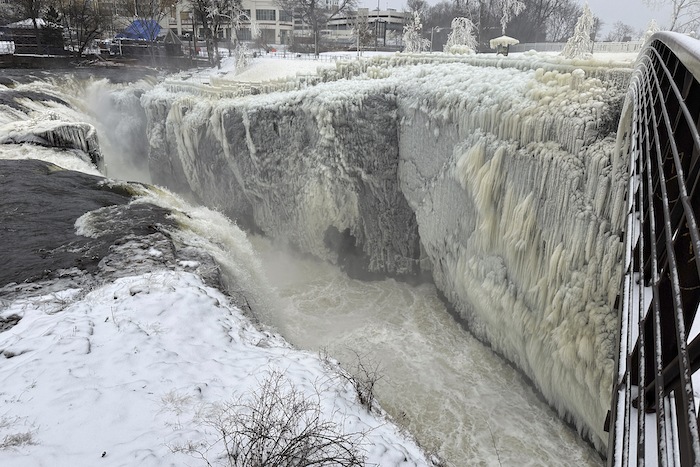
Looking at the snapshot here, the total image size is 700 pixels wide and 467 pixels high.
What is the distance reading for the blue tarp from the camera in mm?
40419

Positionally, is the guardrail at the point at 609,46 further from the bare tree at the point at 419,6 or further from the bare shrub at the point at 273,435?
the bare tree at the point at 419,6

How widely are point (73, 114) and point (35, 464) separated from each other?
70.4ft

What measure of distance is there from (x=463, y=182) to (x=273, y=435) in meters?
7.09

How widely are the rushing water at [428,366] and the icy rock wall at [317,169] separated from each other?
1.37 metres

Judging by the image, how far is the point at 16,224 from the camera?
8.56m

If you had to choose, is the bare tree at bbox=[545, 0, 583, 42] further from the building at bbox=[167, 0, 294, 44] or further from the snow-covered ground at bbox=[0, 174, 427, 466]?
the snow-covered ground at bbox=[0, 174, 427, 466]

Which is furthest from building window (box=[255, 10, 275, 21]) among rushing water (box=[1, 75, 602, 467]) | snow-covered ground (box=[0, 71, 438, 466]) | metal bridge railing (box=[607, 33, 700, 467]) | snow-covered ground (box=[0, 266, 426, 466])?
metal bridge railing (box=[607, 33, 700, 467])

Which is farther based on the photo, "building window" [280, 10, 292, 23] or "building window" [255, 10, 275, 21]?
"building window" [280, 10, 292, 23]

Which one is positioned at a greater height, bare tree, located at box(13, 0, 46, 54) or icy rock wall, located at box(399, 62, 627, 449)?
bare tree, located at box(13, 0, 46, 54)

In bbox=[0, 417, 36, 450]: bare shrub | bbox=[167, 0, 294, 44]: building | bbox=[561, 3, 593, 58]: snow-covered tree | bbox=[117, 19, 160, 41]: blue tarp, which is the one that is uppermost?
bbox=[167, 0, 294, 44]: building

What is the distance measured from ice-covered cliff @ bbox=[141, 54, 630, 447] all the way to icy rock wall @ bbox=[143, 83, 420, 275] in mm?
48

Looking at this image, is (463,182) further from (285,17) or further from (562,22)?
(285,17)

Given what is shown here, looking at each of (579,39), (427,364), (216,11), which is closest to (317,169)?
(427,364)

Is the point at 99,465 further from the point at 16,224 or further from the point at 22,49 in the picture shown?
the point at 22,49
